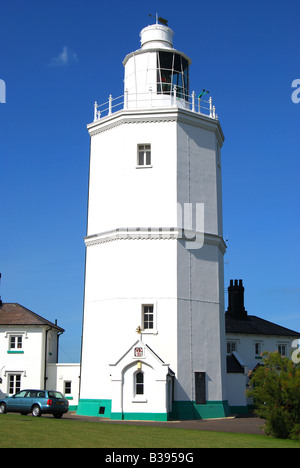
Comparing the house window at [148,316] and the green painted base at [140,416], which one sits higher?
the house window at [148,316]

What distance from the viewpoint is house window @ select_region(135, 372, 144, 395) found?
87.2ft

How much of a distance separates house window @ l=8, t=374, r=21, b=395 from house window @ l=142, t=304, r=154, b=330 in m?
11.8

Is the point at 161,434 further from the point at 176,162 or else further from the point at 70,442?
the point at 176,162

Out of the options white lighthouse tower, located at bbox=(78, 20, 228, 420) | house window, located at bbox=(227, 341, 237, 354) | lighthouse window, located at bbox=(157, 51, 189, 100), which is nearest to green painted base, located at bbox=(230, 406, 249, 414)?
white lighthouse tower, located at bbox=(78, 20, 228, 420)

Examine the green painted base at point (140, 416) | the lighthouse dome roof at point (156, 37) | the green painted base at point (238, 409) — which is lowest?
the green painted base at point (238, 409)

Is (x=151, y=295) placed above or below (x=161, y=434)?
above

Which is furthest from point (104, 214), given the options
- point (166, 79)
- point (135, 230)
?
point (166, 79)

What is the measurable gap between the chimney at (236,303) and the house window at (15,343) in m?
18.6

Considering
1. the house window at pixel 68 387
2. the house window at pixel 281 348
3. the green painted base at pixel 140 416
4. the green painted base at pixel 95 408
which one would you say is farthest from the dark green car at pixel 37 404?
the house window at pixel 281 348

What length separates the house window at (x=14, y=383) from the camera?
117 feet

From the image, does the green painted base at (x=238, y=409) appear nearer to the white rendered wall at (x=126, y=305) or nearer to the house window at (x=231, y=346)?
the house window at (x=231, y=346)

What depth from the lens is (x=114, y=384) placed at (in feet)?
87.6

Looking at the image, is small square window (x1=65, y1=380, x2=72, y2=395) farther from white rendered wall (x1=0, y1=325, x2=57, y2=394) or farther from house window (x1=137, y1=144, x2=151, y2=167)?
house window (x1=137, y1=144, x2=151, y2=167)
